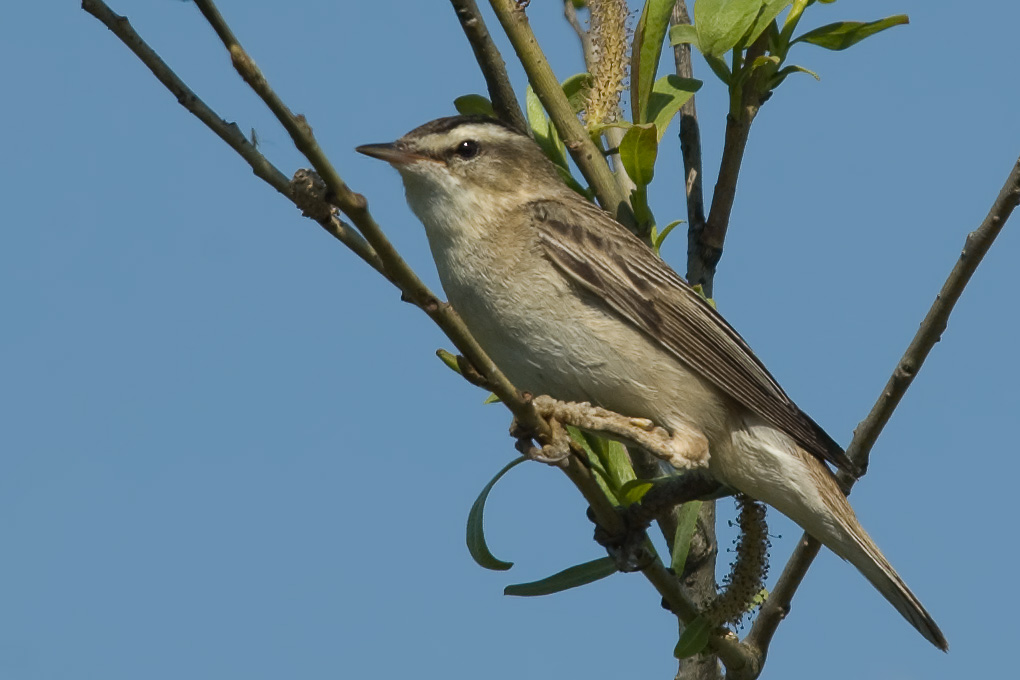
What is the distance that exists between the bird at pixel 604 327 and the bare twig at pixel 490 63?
2.8 inches

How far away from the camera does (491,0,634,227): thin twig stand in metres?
5.11

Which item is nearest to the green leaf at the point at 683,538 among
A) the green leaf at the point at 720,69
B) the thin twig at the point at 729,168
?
the thin twig at the point at 729,168

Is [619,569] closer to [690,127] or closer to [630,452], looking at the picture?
[630,452]

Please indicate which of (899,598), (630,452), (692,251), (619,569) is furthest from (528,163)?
(899,598)

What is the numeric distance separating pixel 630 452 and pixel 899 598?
1.38 m

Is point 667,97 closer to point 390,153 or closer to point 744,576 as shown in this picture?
point 390,153

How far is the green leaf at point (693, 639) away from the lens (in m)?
4.41

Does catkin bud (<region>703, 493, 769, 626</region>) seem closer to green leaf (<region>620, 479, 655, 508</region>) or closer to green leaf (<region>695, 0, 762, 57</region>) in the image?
green leaf (<region>620, 479, 655, 508</region>)

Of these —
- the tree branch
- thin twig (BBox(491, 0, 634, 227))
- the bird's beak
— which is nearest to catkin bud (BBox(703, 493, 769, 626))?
the tree branch

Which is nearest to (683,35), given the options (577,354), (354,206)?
(577,354)

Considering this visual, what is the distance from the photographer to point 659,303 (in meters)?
5.42

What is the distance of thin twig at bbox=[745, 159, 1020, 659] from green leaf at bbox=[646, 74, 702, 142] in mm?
1527

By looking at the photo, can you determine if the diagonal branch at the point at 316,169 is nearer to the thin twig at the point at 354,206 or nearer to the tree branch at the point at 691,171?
the thin twig at the point at 354,206

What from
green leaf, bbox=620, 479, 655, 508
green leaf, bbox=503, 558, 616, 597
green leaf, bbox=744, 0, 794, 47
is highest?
green leaf, bbox=744, 0, 794, 47
